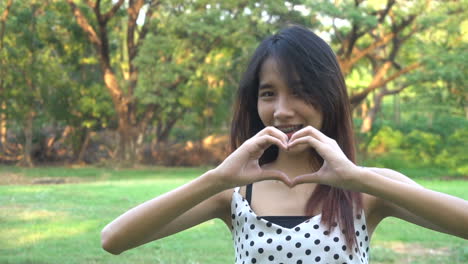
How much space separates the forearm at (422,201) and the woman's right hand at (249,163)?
0.21 metres

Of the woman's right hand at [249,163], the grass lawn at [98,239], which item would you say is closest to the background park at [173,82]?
the grass lawn at [98,239]

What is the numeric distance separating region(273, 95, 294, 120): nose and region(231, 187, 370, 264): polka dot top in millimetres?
266

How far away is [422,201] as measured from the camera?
1.48 meters

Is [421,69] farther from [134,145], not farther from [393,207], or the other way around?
[393,207]

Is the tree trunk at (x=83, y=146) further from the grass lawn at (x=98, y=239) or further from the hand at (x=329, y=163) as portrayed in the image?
the hand at (x=329, y=163)

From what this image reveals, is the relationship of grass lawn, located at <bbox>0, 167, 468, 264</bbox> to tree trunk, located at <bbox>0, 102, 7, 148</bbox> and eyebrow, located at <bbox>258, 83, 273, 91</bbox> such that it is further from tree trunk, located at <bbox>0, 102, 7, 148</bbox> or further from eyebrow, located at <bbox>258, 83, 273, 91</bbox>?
tree trunk, located at <bbox>0, 102, 7, 148</bbox>

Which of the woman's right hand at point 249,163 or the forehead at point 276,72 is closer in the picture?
the woman's right hand at point 249,163

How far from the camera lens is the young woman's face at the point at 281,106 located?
5.49 feet

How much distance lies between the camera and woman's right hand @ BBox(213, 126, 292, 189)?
1490 mm

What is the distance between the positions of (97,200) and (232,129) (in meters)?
7.56

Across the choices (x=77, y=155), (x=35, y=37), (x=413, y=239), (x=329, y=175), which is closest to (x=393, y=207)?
(x=329, y=175)

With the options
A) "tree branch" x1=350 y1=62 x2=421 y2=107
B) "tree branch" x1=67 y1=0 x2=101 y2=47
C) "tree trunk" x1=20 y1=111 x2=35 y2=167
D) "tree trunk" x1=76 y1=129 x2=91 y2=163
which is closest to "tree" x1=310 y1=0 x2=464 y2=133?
"tree branch" x1=350 y1=62 x2=421 y2=107

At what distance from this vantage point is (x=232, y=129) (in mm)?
1876

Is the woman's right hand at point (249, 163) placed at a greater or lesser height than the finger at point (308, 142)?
lesser
